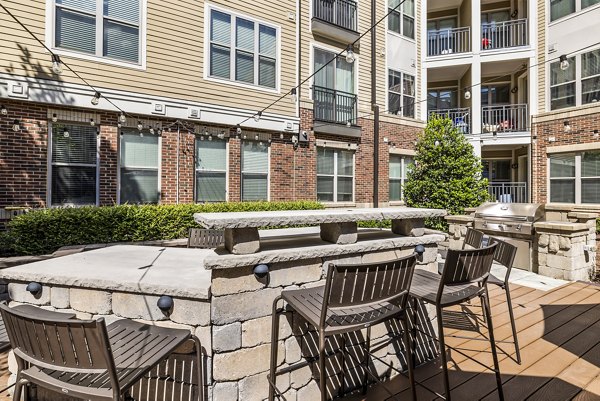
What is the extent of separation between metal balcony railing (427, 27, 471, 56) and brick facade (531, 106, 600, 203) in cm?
431

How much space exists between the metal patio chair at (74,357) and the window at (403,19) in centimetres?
1371

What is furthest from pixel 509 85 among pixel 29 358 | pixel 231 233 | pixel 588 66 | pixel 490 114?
pixel 29 358

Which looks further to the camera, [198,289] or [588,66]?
[588,66]

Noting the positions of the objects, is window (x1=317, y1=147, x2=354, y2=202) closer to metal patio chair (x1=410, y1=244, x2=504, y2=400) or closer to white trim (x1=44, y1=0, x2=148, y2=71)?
white trim (x1=44, y1=0, x2=148, y2=71)

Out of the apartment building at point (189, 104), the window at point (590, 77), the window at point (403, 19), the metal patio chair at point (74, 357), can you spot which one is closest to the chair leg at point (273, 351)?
the metal patio chair at point (74, 357)

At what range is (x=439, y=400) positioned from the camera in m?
2.50

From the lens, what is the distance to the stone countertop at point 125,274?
7.36 feet

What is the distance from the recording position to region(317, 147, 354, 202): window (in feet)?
34.9

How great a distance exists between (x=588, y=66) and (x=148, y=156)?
1424 centimetres

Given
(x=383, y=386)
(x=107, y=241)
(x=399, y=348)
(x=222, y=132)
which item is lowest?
(x=383, y=386)

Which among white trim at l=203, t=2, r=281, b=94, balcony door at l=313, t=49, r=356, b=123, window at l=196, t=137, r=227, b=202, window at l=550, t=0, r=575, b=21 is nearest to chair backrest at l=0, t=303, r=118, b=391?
window at l=196, t=137, r=227, b=202

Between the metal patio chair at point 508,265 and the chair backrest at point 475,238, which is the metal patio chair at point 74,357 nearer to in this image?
the metal patio chair at point 508,265

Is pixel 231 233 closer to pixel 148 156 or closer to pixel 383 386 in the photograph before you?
pixel 383 386

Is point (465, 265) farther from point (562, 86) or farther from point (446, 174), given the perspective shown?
point (562, 86)
